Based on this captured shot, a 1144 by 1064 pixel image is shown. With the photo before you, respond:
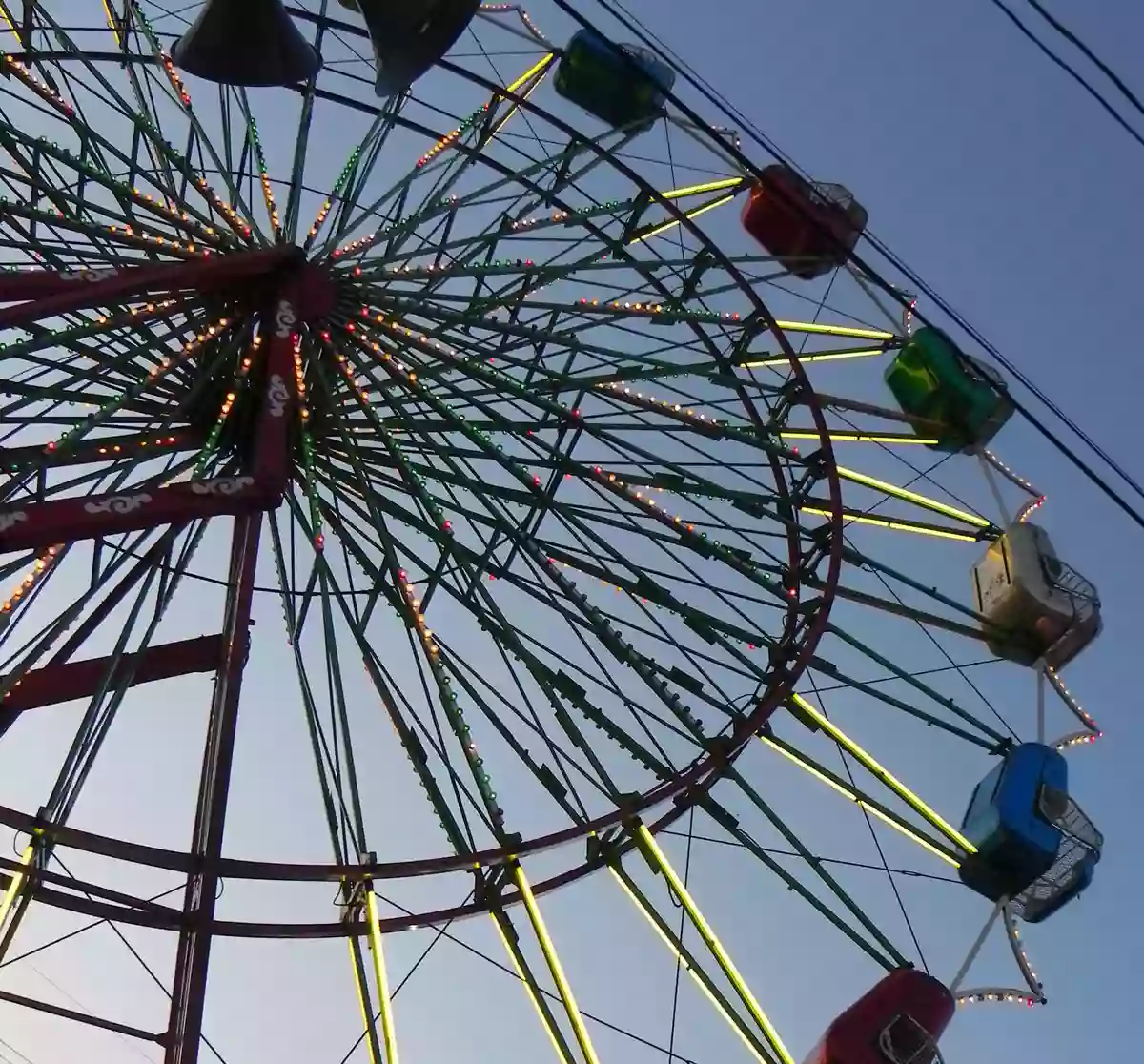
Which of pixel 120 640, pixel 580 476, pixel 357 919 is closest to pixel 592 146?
pixel 580 476

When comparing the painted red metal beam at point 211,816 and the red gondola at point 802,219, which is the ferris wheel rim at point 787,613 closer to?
the painted red metal beam at point 211,816

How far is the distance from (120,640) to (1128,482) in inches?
272

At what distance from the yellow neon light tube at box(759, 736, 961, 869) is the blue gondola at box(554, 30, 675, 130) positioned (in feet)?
23.2

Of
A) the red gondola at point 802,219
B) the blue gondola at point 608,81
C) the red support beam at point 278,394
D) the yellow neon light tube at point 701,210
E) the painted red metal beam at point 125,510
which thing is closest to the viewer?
the painted red metal beam at point 125,510

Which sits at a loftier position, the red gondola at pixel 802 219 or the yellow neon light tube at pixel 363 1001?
the red gondola at pixel 802 219

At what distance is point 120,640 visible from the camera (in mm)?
10555

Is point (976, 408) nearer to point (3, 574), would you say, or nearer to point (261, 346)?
point (261, 346)

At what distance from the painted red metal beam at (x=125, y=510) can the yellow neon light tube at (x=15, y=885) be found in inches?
130

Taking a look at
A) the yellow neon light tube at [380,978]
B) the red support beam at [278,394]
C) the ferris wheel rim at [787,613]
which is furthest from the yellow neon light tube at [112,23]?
the yellow neon light tube at [380,978]

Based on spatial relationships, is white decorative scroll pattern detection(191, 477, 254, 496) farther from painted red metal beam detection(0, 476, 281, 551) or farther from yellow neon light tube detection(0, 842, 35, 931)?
yellow neon light tube detection(0, 842, 35, 931)

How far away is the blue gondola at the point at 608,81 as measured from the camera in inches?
623

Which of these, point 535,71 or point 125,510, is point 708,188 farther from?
point 125,510

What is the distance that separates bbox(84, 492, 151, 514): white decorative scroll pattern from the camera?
24.7 feet

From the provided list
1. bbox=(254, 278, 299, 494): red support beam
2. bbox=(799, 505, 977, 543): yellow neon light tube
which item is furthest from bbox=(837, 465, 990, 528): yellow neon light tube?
bbox=(254, 278, 299, 494): red support beam
